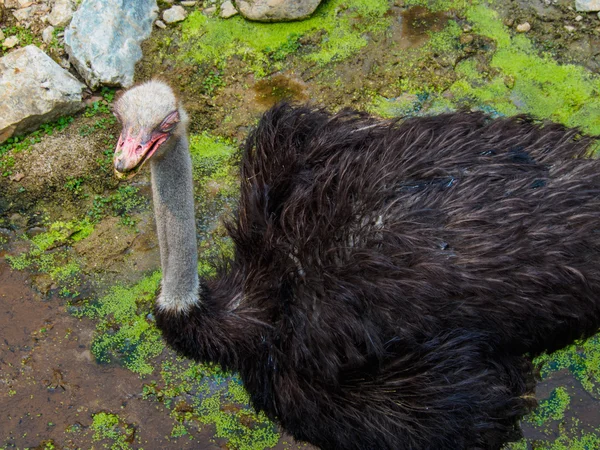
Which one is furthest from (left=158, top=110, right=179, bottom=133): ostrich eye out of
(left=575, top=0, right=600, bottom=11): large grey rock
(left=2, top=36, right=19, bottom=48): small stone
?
(left=575, top=0, right=600, bottom=11): large grey rock

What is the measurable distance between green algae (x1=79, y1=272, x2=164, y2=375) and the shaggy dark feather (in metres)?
0.65

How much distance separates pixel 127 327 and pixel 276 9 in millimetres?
2243

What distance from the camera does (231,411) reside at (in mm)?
3383

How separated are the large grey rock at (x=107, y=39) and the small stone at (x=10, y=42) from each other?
0.37 m

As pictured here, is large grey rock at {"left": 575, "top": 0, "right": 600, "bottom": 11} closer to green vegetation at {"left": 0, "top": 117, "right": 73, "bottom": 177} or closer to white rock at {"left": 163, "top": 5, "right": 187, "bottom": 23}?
white rock at {"left": 163, "top": 5, "right": 187, "bottom": 23}

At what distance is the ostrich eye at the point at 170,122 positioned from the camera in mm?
2455

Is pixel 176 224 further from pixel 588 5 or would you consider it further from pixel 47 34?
pixel 588 5

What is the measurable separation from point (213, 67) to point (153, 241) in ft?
4.16

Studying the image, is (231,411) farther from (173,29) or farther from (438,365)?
(173,29)

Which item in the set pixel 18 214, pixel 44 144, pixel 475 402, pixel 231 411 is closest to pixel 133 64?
pixel 44 144

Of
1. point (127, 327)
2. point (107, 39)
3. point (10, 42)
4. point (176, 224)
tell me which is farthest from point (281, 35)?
point (176, 224)

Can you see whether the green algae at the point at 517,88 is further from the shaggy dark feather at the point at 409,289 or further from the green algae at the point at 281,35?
the shaggy dark feather at the point at 409,289

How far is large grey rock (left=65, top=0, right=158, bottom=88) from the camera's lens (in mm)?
4441

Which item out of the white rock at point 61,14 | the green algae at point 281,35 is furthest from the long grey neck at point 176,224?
the white rock at point 61,14
